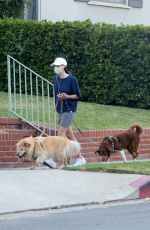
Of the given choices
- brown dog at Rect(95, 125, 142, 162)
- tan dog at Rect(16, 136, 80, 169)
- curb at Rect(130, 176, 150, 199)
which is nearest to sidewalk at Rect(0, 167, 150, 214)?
curb at Rect(130, 176, 150, 199)

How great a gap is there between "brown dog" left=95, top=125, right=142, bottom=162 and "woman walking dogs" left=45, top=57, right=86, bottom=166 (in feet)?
1.96

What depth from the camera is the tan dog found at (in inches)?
484

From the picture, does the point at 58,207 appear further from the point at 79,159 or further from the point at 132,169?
the point at 79,159

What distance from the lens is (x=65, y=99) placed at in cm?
1321

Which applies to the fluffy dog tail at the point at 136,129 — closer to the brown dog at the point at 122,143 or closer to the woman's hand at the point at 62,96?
the brown dog at the point at 122,143

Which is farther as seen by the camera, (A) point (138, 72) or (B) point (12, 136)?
(A) point (138, 72)

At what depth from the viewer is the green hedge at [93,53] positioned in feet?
58.4

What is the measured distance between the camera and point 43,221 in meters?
8.94

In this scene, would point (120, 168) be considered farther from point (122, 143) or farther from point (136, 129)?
point (136, 129)

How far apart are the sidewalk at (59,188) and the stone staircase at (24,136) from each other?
3.13ft

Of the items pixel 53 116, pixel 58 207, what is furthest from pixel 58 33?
pixel 58 207

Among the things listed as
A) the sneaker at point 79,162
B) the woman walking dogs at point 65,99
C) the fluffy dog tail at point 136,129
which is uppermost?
the woman walking dogs at point 65,99

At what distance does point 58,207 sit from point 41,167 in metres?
3.11

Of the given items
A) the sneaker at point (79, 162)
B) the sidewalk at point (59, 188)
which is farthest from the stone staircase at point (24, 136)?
the sidewalk at point (59, 188)
